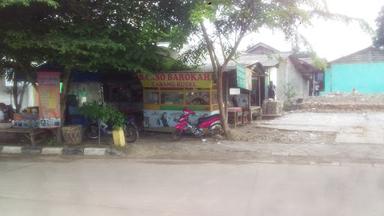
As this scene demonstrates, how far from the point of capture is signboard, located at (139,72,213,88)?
1447cm

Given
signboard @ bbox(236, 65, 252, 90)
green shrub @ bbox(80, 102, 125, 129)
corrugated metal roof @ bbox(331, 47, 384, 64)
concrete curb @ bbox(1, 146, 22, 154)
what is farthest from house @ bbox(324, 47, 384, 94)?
concrete curb @ bbox(1, 146, 22, 154)

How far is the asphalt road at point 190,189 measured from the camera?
6.12m

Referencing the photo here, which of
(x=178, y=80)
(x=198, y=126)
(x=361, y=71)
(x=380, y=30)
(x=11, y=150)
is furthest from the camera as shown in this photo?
(x=380, y=30)

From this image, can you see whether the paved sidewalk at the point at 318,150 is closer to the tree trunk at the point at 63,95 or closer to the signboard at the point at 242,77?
the signboard at the point at 242,77

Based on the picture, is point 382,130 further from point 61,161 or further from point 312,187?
point 61,161

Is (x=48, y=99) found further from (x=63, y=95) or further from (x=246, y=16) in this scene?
(x=246, y=16)

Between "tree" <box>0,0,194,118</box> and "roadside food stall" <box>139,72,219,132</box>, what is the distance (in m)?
1.63

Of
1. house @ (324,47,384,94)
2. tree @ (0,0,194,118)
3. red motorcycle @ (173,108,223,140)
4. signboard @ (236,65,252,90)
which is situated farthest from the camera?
house @ (324,47,384,94)

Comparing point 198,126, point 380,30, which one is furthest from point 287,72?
point 198,126

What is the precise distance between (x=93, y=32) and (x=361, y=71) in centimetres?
2894

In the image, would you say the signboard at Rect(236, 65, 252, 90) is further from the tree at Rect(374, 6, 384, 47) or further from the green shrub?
the tree at Rect(374, 6, 384, 47)

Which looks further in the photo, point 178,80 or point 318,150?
point 178,80

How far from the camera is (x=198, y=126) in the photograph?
45.2ft

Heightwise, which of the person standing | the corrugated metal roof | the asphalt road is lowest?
the asphalt road
